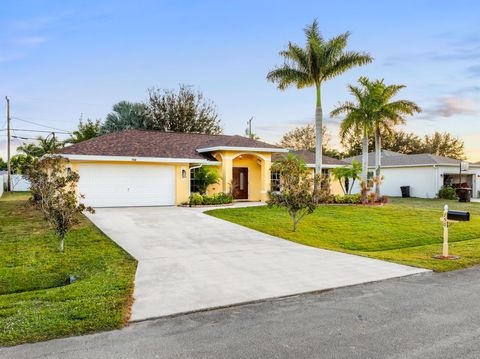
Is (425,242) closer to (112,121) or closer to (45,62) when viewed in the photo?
(45,62)

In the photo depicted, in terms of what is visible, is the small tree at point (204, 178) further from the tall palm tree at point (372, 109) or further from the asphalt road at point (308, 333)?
the asphalt road at point (308, 333)

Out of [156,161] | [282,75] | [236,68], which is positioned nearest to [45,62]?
[156,161]

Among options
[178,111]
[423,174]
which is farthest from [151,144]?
[178,111]

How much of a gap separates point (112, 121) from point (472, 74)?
3343 cm

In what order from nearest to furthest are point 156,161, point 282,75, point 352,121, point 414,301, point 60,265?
point 414,301, point 60,265, point 156,161, point 282,75, point 352,121

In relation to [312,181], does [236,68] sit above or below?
above

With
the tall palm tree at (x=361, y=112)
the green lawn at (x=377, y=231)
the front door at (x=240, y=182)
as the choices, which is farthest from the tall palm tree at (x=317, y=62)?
the green lawn at (x=377, y=231)

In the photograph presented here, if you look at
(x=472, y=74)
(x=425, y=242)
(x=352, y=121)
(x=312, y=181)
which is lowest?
(x=425, y=242)

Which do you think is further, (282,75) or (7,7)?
(282,75)

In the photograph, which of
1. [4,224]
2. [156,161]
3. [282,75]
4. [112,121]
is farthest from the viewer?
[112,121]

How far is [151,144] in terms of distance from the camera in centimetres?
2111

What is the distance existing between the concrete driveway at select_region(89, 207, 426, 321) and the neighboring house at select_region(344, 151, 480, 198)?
895 inches

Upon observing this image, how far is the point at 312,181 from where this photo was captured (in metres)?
13.0

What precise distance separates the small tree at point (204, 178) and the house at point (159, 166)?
34cm
